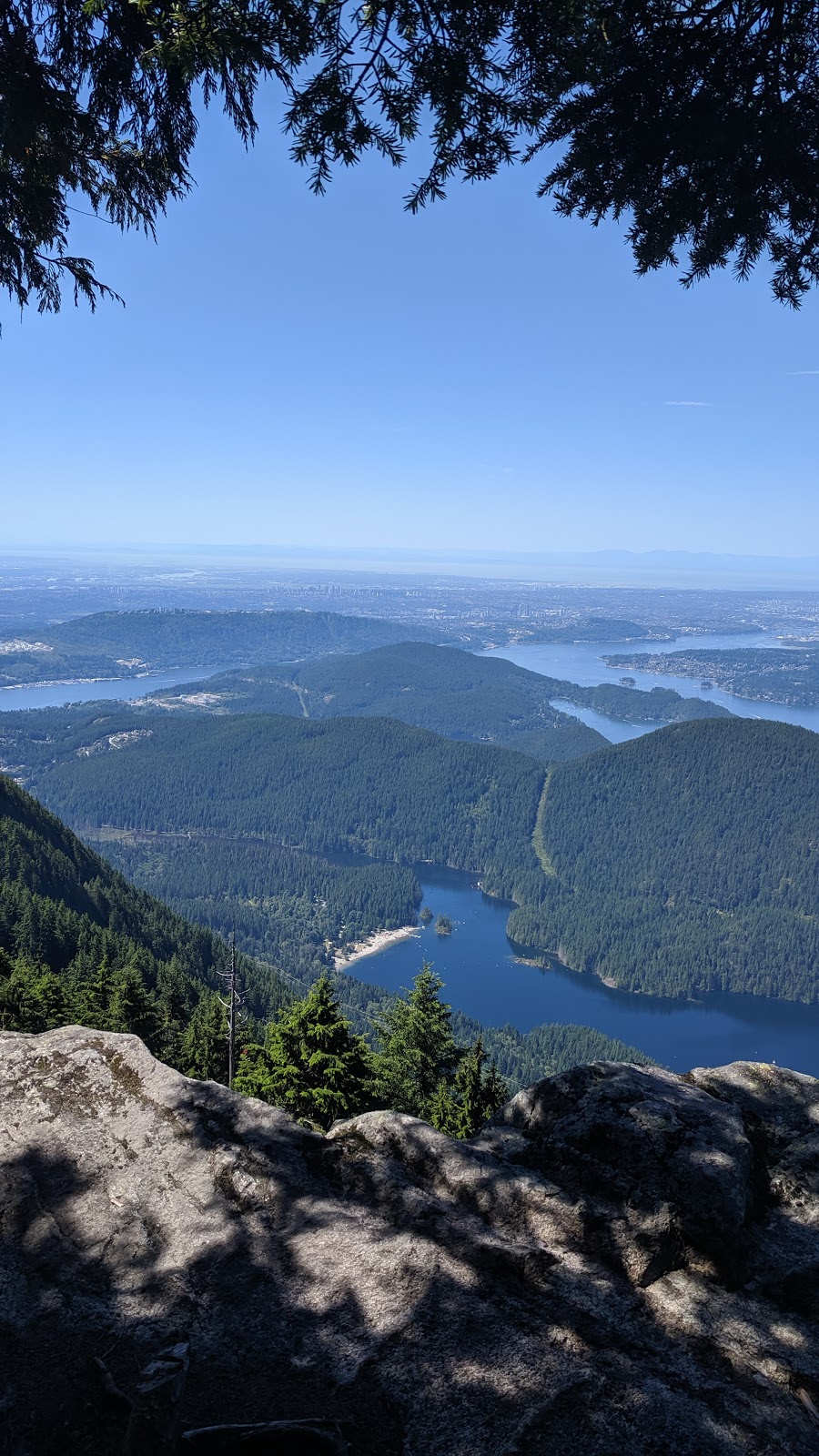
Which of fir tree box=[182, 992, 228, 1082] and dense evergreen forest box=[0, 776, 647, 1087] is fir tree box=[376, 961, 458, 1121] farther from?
fir tree box=[182, 992, 228, 1082]

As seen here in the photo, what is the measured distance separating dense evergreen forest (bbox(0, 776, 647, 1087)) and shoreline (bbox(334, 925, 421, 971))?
15.7ft

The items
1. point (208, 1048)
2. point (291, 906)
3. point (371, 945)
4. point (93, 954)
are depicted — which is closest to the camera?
point (208, 1048)

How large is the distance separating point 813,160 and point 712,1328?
340 inches

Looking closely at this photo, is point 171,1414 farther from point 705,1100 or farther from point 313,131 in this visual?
point 313,131

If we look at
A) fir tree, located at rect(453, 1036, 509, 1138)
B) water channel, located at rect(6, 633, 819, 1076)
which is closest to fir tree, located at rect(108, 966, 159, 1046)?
fir tree, located at rect(453, 1036, 509, 1138)

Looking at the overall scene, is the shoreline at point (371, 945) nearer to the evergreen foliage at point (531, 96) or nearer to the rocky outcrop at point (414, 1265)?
the rocky outcrop at point (414, 1265)

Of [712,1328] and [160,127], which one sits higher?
[160,127]

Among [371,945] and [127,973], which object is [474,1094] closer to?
[127,973]

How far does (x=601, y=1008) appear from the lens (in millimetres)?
145625

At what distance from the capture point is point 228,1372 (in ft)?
15.0

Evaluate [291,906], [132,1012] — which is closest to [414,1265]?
[132,1012]

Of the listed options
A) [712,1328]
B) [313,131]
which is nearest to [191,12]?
A: [313,131]

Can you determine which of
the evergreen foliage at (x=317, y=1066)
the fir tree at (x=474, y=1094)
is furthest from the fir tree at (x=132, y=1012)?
the fir tree at (x=474, y=1094)

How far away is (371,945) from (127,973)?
13086 cm
